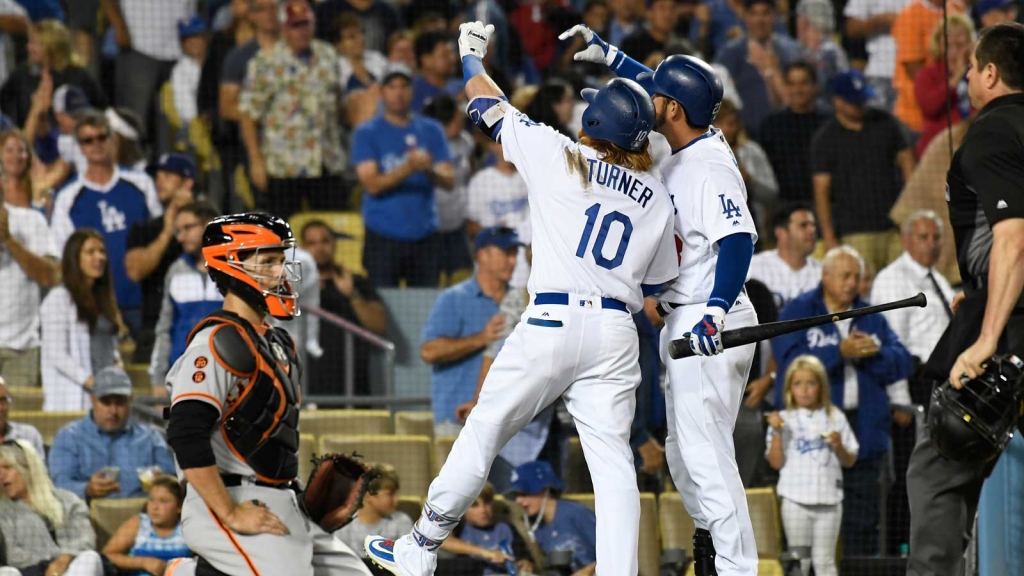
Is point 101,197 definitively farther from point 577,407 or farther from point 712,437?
point 712,437

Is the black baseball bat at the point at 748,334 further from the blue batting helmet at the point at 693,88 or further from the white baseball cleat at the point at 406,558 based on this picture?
the white baseball cleat at the point at 406,558

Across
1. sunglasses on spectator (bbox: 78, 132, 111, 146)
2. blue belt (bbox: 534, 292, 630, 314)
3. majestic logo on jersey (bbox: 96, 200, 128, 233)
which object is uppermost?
sunglasses on spectator (bbox: 78, 132, 111, 146)

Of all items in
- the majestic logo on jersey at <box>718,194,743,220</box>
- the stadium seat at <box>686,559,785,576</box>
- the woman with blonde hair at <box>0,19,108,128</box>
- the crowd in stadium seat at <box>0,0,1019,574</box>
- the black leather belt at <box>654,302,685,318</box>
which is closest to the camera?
the majestic logo on jersey at <box>718,194,743,220</box>

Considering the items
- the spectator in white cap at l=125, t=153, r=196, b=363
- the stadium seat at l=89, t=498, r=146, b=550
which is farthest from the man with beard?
the stadium seat at l=89, t=498, r=146, b=550

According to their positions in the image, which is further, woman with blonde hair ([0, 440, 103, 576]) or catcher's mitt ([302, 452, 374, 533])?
woman with blonde hair ([0, 440, 103, 576])

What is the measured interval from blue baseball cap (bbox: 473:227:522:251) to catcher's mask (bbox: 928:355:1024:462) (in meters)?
4.01

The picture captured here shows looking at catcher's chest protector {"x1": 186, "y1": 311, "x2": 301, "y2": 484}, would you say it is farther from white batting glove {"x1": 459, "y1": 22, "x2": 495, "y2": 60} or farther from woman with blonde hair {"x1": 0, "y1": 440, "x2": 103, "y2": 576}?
woman with blonde hair {"x1": 0, "y1": 440, "x2": 103, "y2": 576}

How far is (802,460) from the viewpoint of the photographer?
299 inches

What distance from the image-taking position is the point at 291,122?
9586 mm

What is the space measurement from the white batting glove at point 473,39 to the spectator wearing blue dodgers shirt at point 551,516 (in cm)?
291

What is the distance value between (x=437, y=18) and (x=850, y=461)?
493 centimetres

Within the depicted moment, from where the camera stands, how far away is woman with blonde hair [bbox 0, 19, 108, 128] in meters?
9.84

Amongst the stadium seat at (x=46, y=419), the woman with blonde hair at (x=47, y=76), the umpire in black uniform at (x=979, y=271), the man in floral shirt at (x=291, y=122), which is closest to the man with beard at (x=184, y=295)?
the stadium seat at (x=46, y=419)

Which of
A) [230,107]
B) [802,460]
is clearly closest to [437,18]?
[230,107]
